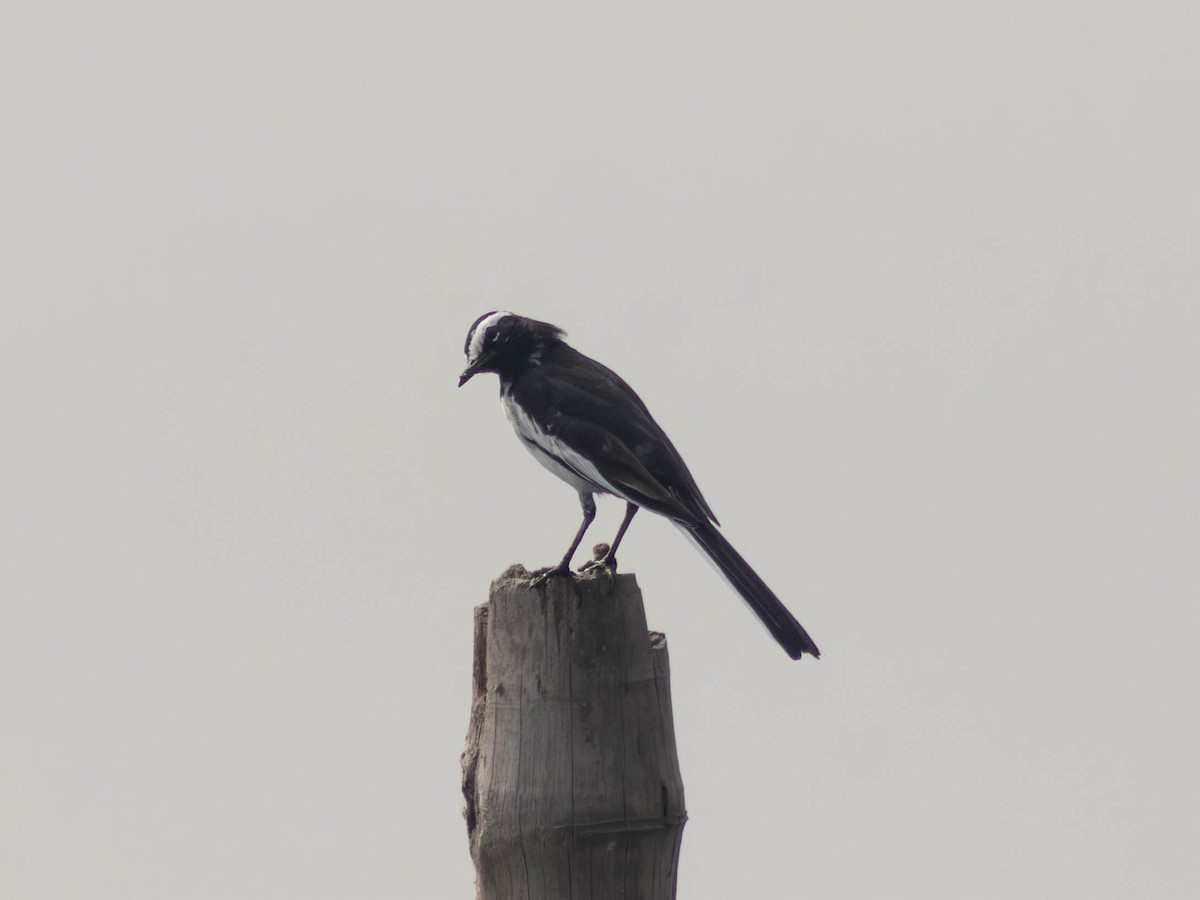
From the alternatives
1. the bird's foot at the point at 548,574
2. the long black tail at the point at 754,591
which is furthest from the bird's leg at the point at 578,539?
the long black tail at the point at 754,591

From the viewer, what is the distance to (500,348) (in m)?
8.67

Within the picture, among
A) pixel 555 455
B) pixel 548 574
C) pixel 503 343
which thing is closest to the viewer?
pixel 548 574

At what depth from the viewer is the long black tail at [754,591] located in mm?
7219

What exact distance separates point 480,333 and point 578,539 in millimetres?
1590

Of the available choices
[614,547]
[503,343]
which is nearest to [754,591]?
[614,547]

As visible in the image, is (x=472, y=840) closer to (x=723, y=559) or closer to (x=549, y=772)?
(x=549, y=772)

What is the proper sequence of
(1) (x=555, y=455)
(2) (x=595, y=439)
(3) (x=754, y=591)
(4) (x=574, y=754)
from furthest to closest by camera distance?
1. (1) (x=555, y=455)
2. (2) (x=595, y=439)
3. (3) (x=754, y=591)
4. (4) (x=574, y=754)

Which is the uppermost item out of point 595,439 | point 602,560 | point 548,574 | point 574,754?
point 595,439

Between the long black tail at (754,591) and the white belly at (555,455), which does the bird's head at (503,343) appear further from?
the long black tail at (754,591)

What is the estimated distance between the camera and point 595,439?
7.91 m

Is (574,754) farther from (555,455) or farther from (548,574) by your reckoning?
(555,455)

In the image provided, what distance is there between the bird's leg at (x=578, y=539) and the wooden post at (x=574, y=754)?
0.60ft

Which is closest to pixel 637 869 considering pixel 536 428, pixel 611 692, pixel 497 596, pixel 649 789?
pixel 649 789

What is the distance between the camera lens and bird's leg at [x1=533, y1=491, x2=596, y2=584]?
689cm
